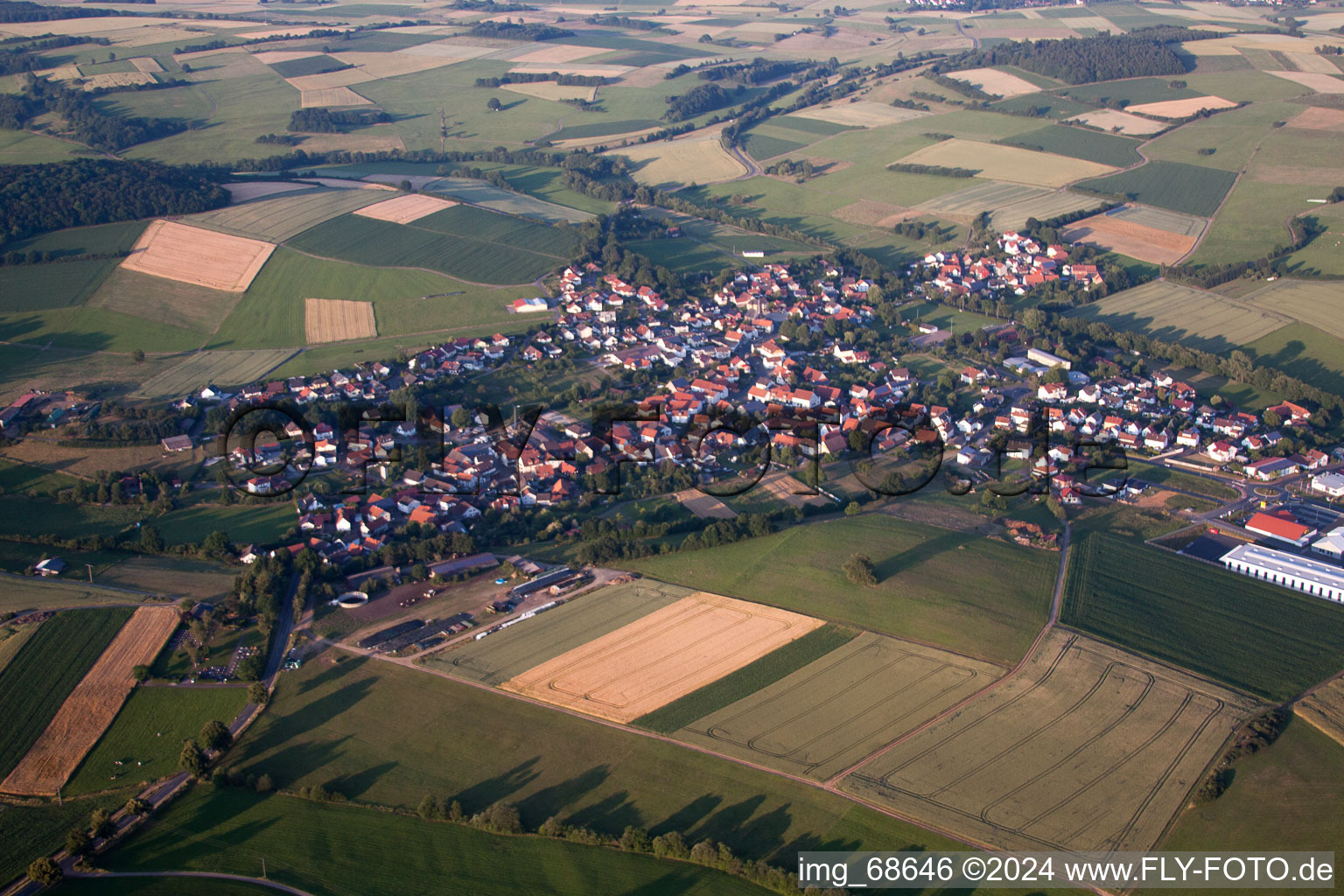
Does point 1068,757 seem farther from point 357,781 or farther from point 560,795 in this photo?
point 357,781

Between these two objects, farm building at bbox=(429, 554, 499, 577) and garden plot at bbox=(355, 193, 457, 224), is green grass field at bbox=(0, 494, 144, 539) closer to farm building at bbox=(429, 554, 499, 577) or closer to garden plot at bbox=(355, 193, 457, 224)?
farm building at bbox=(429, 554, 499, 577)

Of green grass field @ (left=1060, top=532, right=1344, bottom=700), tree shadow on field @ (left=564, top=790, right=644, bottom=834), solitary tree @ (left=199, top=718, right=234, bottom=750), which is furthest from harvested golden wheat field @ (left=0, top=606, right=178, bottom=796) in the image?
green grass field @ (left=1060, top=532, right=1344, bottom=700)

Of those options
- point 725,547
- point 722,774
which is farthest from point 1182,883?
point 725,547

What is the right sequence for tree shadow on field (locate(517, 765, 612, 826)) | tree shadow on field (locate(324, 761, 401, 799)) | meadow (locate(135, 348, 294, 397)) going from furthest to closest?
meadow (locate(135, 348, 294, 397))
tree shadow on field (locate(324, 761, 401, 799))
tree shadow on field (locate(517, 765, 612, 826))

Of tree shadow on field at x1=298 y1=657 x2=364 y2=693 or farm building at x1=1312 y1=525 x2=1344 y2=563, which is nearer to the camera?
tree shadow on field at x1=298 y1=657 x2=364 y2=693

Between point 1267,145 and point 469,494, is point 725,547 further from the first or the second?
point 1267,145

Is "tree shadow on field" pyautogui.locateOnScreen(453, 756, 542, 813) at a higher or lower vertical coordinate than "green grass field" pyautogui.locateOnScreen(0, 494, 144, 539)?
lower
